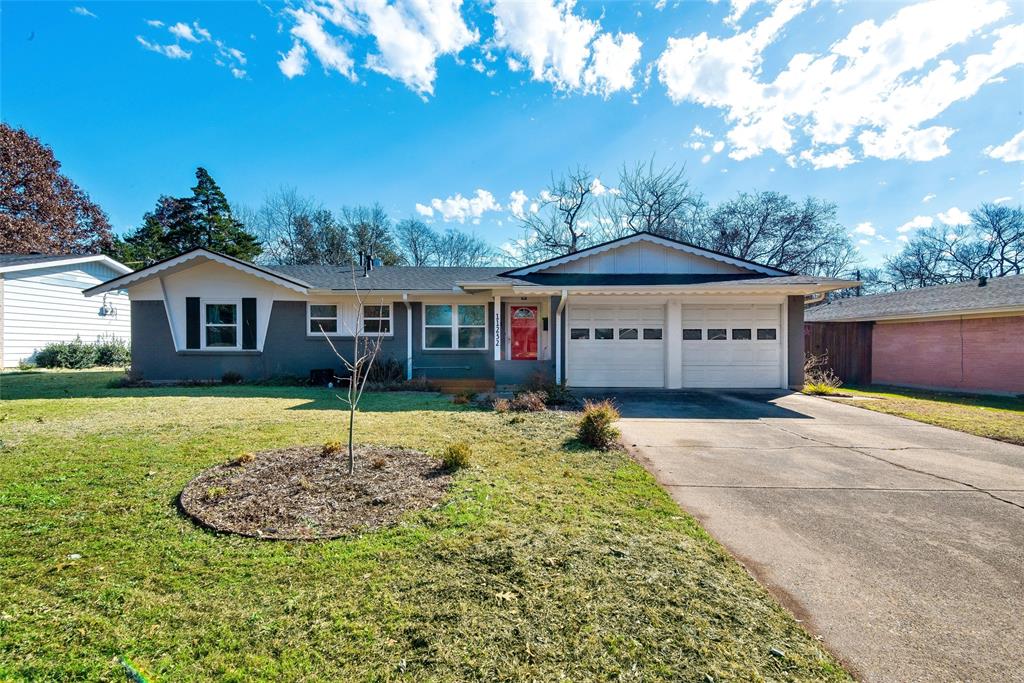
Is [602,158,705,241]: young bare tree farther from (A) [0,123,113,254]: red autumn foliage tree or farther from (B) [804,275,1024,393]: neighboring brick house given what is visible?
(A) [0,123,113,254]: red autumn foliage tree

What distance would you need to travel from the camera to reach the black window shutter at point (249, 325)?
1321cm

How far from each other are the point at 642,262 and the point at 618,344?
272 cm

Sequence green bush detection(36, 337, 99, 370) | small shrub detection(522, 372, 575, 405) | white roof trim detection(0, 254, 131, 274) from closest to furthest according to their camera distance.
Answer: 1. small shrub detection(522, 372, 575, 405)
2. white roof trim detection(0, 254, 131, 274)
3. green bush detection(36, 337, 99, 370)

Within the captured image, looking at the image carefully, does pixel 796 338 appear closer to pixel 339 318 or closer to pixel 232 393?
pixel 339 318

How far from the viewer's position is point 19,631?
215 cm

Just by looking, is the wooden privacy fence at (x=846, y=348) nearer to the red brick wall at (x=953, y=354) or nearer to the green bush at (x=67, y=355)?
the red brick wall at (x=953, y=354)

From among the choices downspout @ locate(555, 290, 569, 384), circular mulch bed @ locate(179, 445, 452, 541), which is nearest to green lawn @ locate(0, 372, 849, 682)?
circular mulch bed @ locate(179, 445, 452, 541)

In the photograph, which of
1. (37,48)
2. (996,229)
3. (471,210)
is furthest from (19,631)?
(996,229)

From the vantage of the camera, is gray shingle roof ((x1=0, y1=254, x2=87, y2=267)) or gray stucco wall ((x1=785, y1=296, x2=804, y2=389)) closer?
gray stucco wall ((x1=785, y1=296, x2=804, y2=389))

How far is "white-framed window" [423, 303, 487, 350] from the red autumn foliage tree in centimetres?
2936

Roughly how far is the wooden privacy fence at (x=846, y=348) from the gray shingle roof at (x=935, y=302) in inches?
23.2

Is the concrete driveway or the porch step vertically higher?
the porch step

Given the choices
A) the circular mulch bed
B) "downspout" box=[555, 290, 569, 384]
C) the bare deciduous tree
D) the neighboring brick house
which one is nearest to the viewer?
the circular mulch bed

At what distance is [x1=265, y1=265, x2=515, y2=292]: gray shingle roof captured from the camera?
13062 mm
